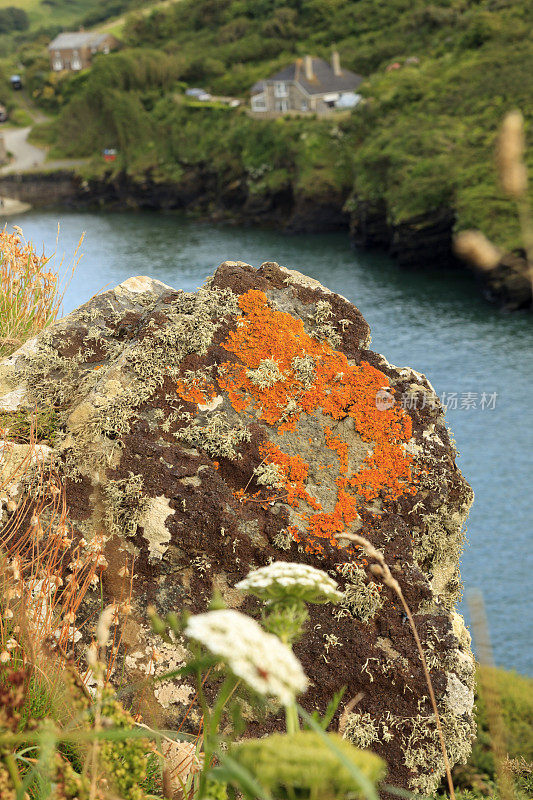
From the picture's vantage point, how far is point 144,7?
125m

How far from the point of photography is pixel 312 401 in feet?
16.6

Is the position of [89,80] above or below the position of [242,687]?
above

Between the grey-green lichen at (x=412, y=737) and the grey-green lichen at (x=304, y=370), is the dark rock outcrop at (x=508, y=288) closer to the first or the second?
the grey-green lichen at (x=304, y=370)

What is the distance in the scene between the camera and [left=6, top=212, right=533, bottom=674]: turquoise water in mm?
19469

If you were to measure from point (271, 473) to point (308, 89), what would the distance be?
76902 millimetres

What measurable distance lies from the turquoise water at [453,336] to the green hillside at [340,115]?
5310mm

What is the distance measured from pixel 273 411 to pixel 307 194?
196 ft

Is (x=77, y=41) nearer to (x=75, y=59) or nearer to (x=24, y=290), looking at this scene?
(x=75, y=59)

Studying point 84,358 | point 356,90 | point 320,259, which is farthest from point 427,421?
point 356,90

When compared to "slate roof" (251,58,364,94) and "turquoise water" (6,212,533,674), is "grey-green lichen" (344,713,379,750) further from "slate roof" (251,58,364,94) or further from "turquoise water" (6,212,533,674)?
"slate roof" (251,58,364,94)

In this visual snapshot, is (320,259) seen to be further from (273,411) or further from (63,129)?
(63,129)

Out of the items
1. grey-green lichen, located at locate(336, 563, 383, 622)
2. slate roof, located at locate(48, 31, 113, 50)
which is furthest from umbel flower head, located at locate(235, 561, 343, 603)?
slate roof, located at locate(48, 31, 113, 50)

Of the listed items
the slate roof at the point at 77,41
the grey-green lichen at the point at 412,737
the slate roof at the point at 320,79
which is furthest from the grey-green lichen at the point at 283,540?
the slate roof at the point at 77,41

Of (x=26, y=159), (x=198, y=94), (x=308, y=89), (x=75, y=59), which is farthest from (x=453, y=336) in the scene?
(x=75, y=59)
